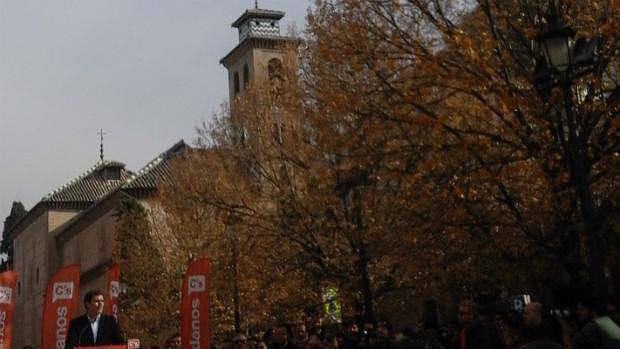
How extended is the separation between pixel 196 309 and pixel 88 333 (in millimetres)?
7313

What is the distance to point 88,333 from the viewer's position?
1075cm

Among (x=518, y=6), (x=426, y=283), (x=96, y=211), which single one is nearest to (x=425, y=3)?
(x=518, y=6)

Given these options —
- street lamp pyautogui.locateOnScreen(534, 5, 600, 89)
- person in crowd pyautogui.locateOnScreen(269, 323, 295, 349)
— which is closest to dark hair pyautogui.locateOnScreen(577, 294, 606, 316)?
street lamp pyautogui.locateOnScreen(534, 5, 600, 89)

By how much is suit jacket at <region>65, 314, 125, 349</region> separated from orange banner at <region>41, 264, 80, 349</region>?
705 centimetres

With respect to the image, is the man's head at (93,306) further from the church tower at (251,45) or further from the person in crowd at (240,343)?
the church tower at (251,45)

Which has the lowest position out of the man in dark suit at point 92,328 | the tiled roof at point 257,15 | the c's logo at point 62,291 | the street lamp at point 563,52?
the man in dark suit at point 92,328

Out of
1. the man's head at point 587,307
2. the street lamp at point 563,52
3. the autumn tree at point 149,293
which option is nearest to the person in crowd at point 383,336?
the man's head at point 587,307

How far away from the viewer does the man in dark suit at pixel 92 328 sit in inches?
423

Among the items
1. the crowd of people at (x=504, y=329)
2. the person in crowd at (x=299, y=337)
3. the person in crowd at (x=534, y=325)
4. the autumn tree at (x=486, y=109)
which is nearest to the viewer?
the crowd of people at (x=504, y=329)

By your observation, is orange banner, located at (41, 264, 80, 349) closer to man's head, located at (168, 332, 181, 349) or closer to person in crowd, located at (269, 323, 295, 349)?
man's head, located at (168, 332, 181, 349)

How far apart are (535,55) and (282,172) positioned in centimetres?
1315

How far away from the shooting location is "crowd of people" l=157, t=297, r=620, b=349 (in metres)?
8.51

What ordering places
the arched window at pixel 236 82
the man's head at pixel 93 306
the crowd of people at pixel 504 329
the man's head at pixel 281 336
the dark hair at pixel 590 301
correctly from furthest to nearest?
1. the arched window at pixel 236 82
2. the man's head at pixel 281 336
3. the man's head at pixel 93 306
4. the dark hair at pixel 590 301
5. the crowd of people at pixel 504 329

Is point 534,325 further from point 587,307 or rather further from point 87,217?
point 87,217
